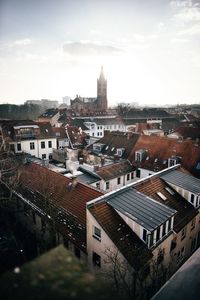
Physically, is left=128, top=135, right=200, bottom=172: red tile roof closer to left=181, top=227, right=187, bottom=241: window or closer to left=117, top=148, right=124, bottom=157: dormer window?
left=117, top=148, right=124, bottom=157: dormer window

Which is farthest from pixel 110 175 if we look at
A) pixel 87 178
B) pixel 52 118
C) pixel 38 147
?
pixel 52 118

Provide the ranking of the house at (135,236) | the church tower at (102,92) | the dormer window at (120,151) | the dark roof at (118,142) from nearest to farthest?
the house at (135,236)
the dormer window at (120,151)
the dark roof at (118,142)
the church tower at (102,92)

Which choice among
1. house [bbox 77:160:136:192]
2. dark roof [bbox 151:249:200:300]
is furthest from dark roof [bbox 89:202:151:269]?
house [bbox 77:160:136:192]

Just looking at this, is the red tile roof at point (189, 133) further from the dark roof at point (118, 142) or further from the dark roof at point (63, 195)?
the dark roof at point (63, 195)

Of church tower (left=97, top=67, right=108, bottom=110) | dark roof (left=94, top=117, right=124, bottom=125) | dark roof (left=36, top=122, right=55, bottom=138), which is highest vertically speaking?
church tower (left=97, top=67, right=108, bottom=110)

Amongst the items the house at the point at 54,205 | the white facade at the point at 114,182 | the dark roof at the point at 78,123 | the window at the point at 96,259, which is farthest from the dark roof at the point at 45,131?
the window at the point at 96,259

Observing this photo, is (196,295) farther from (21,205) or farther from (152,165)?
(152,165)
